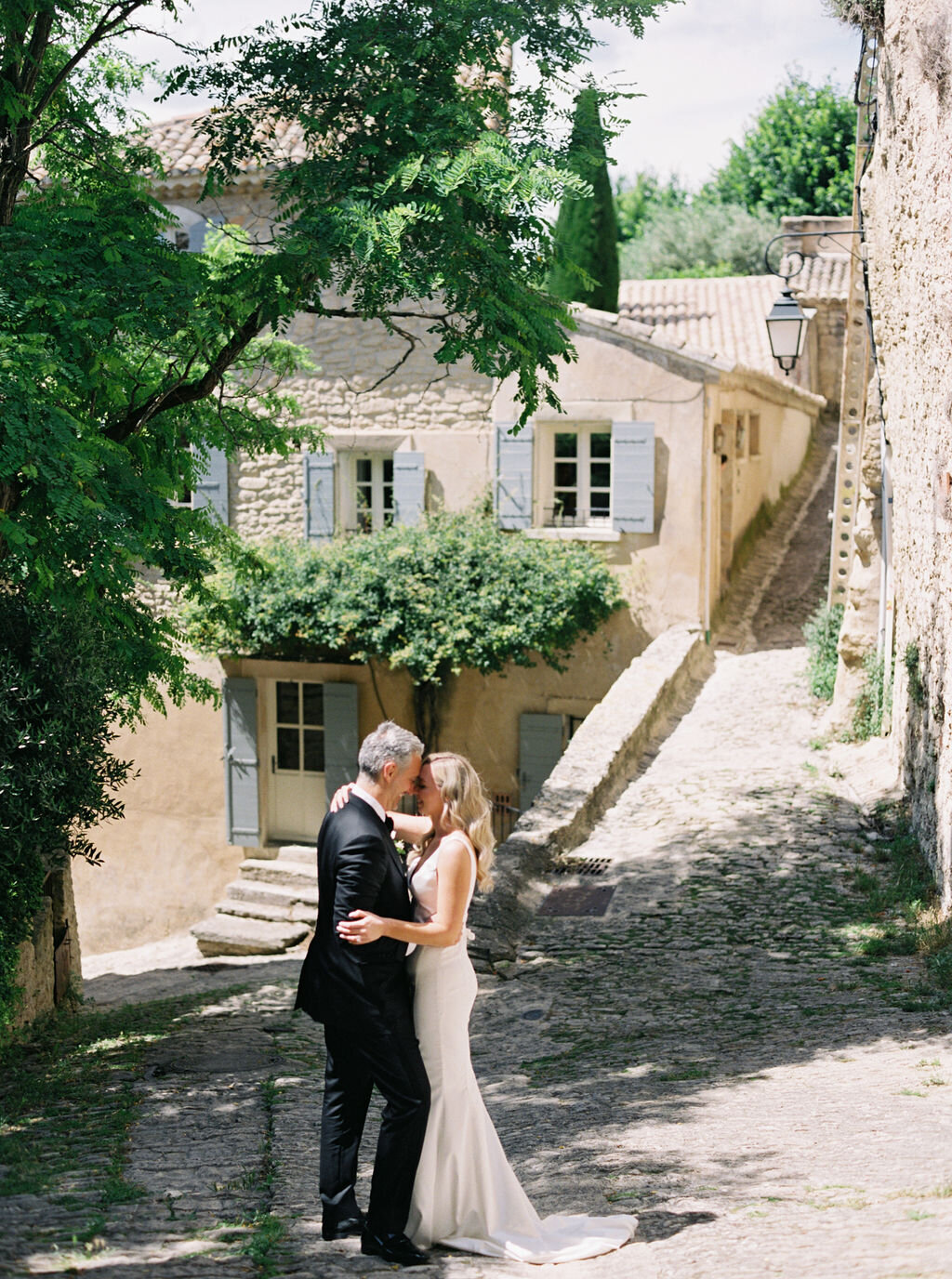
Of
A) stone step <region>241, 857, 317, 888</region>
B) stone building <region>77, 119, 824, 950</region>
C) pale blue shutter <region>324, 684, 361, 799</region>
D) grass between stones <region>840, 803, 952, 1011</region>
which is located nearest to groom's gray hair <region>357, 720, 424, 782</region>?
grass between stones <region>840, 803, 952, 1011</region>

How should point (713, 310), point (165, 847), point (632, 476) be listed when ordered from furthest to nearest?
point (713, 310)
point (165, 847)
point (632, 476)

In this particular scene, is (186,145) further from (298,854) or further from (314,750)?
(298,854)

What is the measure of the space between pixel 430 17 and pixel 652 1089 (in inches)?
230

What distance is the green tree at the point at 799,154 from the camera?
113ft

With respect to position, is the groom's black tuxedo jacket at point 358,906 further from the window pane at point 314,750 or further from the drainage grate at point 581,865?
the window pane at point 314,750

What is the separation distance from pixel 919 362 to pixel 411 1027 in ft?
20.1

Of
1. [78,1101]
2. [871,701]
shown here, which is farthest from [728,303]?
[78,1101]

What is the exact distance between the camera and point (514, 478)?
14.9m

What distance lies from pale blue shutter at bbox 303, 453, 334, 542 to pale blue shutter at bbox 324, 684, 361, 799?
77.2 inches

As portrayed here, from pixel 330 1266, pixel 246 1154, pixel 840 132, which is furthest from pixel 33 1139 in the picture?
pixel 840 132

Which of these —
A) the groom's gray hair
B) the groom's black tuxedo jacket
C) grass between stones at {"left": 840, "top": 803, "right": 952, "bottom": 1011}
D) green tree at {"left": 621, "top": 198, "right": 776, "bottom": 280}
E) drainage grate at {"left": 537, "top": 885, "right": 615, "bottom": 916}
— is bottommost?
drainage grate at {"left": 537, "top": 885, "right": 615, "bottom": 916}

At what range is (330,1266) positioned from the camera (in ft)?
12.1

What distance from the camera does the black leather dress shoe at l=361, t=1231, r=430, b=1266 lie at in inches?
147

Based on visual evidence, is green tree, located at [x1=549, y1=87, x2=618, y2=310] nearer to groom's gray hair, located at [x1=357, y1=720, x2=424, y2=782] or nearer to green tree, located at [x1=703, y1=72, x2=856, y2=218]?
groom's gray hair, located at [x1=357, y1=720, x2=424, y2=782]
